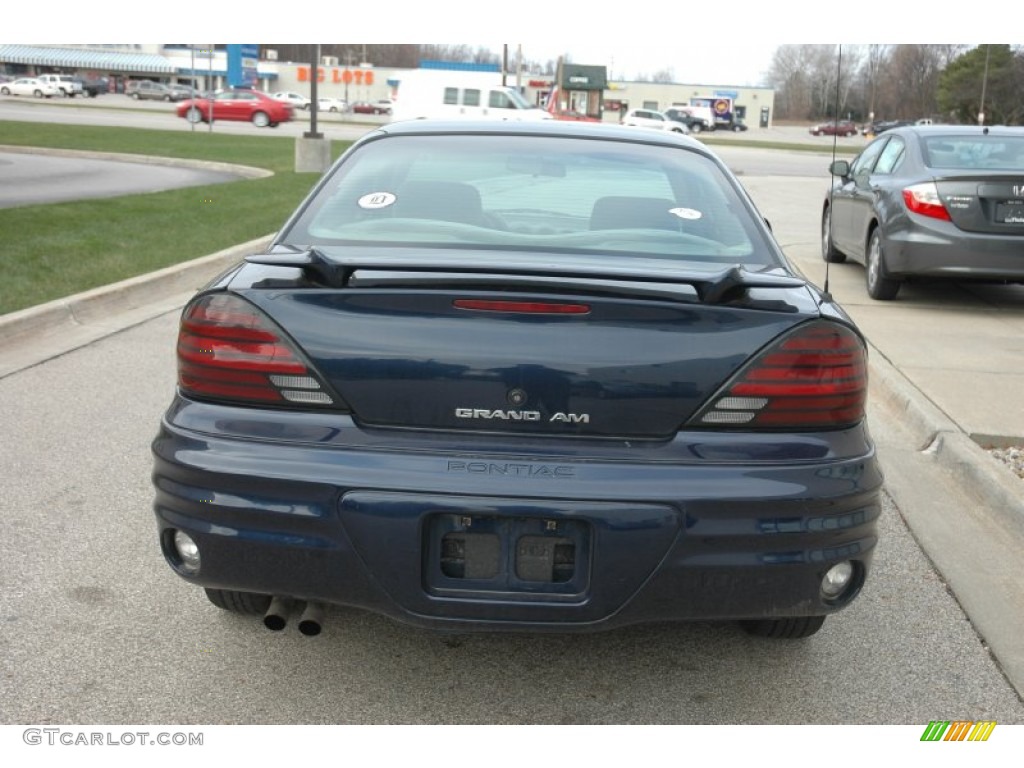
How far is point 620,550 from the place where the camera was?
281cm

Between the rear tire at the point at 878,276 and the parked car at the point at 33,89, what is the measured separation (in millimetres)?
75179

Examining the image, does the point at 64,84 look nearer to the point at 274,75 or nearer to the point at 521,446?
the point at 274,75

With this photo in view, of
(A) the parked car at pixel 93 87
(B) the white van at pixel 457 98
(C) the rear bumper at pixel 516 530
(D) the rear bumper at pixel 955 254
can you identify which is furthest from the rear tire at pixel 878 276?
(A) the parked car at pixel 93 87

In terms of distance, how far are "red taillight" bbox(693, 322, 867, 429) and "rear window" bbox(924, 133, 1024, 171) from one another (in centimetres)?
759

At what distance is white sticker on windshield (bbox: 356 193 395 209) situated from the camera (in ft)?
12.3

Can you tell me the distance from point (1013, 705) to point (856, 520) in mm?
785

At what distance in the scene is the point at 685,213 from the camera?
12.4ft

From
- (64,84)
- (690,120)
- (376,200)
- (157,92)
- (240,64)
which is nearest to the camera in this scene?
(376,200)

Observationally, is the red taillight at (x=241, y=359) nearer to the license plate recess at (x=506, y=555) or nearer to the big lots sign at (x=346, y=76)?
the license plate recess at (x=506, y=555)

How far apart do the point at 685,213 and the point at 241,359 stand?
1.56 metres

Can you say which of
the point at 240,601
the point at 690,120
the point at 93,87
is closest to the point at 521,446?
the point at 240,601

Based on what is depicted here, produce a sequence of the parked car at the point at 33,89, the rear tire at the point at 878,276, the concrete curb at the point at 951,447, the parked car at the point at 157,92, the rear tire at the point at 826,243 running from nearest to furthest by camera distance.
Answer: the concrete curb at the point at 951,447, the rear tire at the point at 878,276, the rear tire at the point at 826,243, the parked car at the point at 33,89, the parked car at the point at 157,92

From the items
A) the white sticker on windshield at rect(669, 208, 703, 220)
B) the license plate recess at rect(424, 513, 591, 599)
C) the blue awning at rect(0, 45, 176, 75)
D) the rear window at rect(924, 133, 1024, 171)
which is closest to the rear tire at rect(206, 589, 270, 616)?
the license plate recess at rect(424, 513, 591, 599)

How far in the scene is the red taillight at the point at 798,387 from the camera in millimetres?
2914
